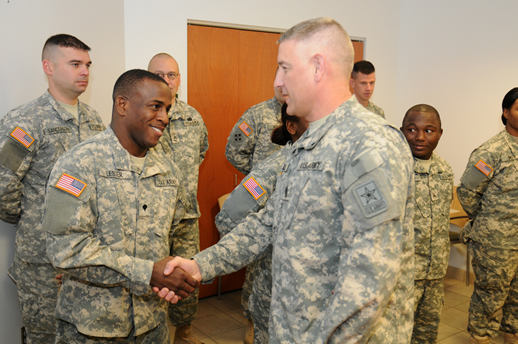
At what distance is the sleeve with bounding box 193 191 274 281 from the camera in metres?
1.68

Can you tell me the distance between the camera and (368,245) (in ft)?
3.51

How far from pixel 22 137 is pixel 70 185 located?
1.19m

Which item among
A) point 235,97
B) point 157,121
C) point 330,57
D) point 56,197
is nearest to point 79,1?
point 235,97

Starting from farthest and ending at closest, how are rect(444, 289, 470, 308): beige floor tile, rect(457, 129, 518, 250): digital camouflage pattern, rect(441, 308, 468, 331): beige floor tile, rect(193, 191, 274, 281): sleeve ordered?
rect(444, 289, 470, 308): beige floor tile, rect(441, 308, 468, 331): beige floor tile, rect(457, 129, 518, 250): digital camouflage pattern, rect(193, 191, 274, 281): sleeve

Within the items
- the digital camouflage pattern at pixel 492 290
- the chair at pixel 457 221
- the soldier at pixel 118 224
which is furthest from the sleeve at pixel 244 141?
the chair at pixel 457 221

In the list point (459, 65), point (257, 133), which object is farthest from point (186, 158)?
point (459, 65)

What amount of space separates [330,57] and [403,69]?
4346mm

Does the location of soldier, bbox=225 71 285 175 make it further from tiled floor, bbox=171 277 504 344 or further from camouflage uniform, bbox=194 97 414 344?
camouflage uniform, bbox=194 97 414 344

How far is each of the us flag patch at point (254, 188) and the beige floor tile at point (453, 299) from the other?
300 cm

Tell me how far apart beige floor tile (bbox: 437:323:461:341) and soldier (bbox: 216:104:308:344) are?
81.2 inches

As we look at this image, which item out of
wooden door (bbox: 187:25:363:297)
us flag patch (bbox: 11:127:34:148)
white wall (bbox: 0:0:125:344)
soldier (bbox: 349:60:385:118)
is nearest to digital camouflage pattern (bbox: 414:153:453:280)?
soldier (bbox: 349:60:385:118)

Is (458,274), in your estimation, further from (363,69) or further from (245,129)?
(245,129)

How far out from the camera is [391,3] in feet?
16.6

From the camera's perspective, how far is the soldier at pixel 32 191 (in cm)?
250
